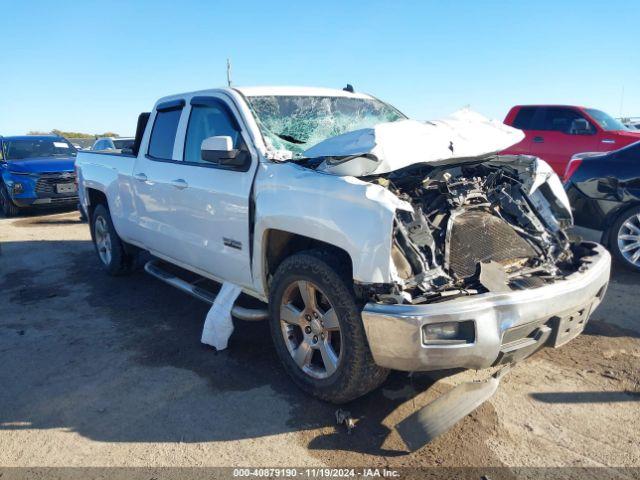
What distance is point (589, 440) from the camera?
2.77 meters

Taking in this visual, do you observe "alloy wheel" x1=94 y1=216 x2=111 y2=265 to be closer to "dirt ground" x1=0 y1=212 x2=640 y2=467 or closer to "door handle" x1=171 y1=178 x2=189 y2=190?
"dirt ground" x1=0 y1=212 x2=640 y2=467

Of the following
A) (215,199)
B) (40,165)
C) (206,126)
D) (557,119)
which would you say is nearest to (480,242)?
(215,199)

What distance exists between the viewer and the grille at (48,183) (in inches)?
450

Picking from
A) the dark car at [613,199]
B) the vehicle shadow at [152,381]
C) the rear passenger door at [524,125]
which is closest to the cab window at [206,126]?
the vehicle shadow at [152,381]

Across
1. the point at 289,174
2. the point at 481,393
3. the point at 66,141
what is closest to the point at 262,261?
the point at 289,174

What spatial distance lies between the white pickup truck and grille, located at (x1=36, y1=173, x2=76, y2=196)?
27.2ft

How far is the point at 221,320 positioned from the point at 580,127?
8891 mm

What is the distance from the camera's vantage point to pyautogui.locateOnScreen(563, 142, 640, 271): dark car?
5551 mm

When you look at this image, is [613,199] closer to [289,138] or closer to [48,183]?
[289,138]

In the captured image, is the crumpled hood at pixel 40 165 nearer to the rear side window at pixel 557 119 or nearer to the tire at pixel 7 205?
the tire at pixel 7 205

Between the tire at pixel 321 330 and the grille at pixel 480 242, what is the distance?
68 centimetres

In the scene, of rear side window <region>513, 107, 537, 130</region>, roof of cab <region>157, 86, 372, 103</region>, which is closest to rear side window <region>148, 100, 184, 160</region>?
roof of cab <region>157, 86, 372, 103</region>

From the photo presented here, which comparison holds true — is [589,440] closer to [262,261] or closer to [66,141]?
[262,261]

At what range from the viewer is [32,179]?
447 inches
